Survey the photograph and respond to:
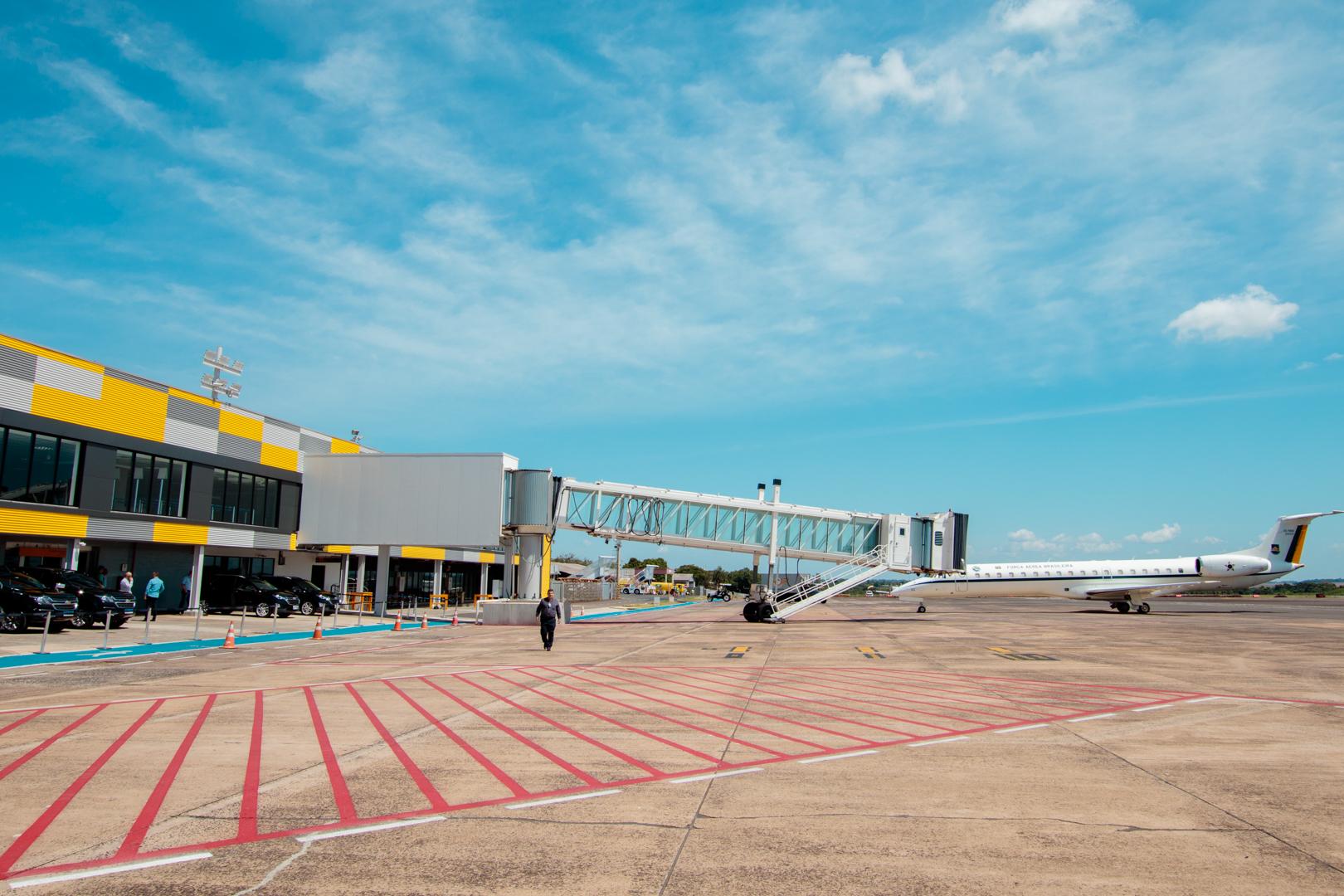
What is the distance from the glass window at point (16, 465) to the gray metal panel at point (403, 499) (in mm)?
14274

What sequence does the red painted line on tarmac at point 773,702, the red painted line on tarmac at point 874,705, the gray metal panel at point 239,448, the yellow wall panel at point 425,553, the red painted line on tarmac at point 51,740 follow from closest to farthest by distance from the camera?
the red painted line on tarmac at point 51,740 < the red painted line on tarmac at point 773,702 < the red painted line on tarmac at point 874,705 < the gray metal panel at point 239,448 < the yellow wall panel at point 425,553

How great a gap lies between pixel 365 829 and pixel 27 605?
24.1 m

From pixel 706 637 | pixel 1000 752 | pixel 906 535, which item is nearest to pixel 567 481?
pixel 706 637

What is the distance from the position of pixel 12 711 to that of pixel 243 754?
17.5 ft

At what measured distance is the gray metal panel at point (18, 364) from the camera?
2953 centimetres

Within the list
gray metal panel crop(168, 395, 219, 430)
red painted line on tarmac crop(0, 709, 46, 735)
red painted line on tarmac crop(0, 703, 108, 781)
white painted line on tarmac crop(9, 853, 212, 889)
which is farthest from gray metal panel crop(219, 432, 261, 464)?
white painted line on tarmac crop(9, 853, 212, 889)

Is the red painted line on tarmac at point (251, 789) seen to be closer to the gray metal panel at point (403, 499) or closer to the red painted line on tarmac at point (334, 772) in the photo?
the red painted line on tarmac at point (334, 772)

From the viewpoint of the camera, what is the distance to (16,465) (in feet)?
99.6

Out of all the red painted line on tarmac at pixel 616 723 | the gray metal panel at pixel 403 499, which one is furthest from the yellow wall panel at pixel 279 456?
the red painted line on tarmac at pixel 616 723

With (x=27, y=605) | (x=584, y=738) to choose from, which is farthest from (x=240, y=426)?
(x=584, y=738)

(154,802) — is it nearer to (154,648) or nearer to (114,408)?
(154,648)

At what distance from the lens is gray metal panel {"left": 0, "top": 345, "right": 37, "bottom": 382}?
29531mm

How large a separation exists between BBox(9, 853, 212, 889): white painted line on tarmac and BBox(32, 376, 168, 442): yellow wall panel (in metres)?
30.5

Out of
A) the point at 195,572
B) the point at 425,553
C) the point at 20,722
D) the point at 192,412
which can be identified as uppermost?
the point at 192,412
